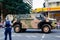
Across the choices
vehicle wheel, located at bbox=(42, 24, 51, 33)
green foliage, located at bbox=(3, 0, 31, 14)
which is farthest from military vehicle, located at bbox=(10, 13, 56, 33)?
green foliage, located at bbox=(3, 0, 31, 14)

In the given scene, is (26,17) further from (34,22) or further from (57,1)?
(57,1)

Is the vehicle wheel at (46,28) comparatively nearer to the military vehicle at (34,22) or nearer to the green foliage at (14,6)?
the military vehicle at (34,22)

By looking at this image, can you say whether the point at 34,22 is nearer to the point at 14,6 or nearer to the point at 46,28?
the point at 46,28

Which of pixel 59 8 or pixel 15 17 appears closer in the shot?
pixel 15 17

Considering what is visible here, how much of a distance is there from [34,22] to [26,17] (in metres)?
1.10

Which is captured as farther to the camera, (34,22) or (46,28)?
(34,22)

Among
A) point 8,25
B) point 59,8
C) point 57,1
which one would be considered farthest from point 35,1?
point 8,25

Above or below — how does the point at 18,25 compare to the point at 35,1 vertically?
below

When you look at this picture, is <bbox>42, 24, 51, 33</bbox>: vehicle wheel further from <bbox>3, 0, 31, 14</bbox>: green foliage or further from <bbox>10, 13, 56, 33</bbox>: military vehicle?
<bbox>3, 0, 31, 14</bbox>: green foliage

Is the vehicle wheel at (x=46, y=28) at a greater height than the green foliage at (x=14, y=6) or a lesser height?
lesser

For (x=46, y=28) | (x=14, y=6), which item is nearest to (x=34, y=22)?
(x=46, y=28)

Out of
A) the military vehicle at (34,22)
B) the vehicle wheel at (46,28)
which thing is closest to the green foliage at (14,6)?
the military vehicle at (34,22)

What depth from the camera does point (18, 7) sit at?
5031 cm

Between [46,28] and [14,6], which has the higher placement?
[14,6]
